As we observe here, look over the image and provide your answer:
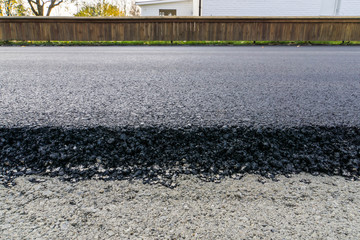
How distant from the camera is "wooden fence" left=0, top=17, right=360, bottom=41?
1369 centimetres

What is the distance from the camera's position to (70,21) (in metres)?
A: 13.9

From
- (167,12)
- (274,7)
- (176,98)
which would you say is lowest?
(176,98)

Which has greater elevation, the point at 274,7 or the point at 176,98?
the point at 274,7

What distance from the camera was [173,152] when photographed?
1517 millimetres

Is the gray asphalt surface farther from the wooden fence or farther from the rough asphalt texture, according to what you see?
the wooden fence

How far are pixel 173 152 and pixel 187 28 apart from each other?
13.2 metres

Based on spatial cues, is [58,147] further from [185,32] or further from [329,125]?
[185,32]

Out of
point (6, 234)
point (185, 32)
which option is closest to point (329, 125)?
point (6, 234)

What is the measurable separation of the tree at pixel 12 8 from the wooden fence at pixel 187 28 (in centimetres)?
1743

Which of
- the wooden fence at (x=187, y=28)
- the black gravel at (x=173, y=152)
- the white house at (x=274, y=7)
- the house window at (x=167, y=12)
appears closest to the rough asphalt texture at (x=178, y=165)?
the black gravel at (x=173, y=152)

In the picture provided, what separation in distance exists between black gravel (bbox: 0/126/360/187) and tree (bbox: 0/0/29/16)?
32076 mm

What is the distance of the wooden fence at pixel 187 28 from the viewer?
44.9ft

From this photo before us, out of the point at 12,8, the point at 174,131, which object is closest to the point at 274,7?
the point at 174,131

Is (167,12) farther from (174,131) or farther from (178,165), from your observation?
(178,165)
